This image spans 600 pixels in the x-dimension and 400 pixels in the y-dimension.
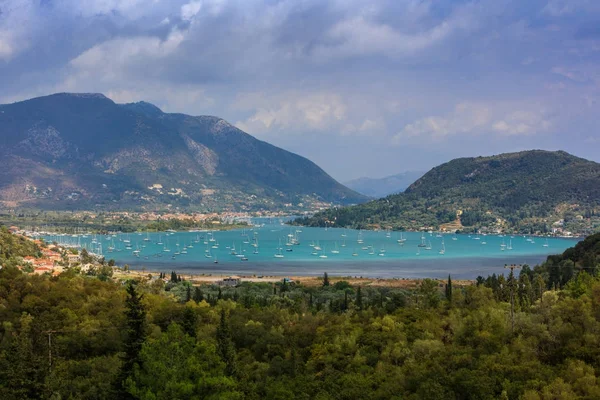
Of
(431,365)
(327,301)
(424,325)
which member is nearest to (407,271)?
(327,301)

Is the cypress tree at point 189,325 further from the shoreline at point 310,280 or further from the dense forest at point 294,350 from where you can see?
the shoreline at point 310,280

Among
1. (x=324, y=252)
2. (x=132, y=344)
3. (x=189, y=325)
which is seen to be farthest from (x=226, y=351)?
(x=324, y=252)

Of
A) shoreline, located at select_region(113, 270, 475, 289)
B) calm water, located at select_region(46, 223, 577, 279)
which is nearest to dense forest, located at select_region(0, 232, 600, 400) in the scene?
shoreline, located at select_region(113, 270, 475, 289)

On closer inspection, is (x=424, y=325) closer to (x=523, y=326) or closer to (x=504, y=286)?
(x=523, y=326)

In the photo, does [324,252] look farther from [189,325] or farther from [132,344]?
[132,344]

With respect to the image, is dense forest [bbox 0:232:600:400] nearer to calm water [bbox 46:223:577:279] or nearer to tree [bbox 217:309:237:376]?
tree [bbox 217:309:237:376]

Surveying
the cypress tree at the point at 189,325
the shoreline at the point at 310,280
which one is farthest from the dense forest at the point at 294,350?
the shoreline at the point at 310,280
